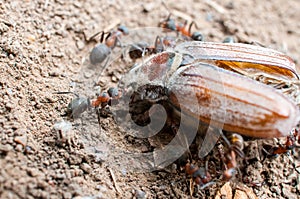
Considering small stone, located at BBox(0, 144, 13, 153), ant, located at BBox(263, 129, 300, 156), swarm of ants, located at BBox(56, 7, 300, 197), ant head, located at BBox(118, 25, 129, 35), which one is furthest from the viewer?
ant head, located at BBox(118, 25, 129, 35)

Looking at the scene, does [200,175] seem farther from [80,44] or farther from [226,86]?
[80,44]

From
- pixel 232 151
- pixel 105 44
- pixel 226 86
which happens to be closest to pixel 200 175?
pixel 232 151

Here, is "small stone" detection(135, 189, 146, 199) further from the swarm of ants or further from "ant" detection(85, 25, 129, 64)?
"ant" detection(85, 25, 129, 64)

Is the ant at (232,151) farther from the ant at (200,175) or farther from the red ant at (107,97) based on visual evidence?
the red ant at (107,97)

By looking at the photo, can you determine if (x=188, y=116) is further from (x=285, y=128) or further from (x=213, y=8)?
(x=213, y=8)

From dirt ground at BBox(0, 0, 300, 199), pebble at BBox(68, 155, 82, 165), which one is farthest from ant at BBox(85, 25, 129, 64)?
pebble at BBox(68, 155, 82, 165)

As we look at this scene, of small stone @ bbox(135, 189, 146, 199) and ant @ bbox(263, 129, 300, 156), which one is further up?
ant @ bbox(263, 129, 300, 156)
